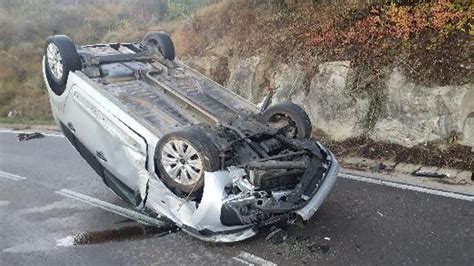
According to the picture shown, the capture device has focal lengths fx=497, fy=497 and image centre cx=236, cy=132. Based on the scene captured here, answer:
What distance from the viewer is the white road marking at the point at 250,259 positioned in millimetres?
4441

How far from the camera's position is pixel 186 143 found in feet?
15.5

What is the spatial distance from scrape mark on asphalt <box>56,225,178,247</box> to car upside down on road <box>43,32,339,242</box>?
10.1 inches

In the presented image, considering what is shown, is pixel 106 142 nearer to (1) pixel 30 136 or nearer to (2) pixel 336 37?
(2) pixel 336 37

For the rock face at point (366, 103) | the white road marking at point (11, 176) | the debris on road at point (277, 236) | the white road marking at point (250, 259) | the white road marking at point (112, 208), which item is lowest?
the white road marking at point (11, 176)

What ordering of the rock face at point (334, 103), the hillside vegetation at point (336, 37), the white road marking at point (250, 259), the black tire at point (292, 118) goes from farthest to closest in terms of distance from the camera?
the rock face at point (334, 103) → the hillside vegetation at point (336, 37) → the black tire at point (292, 118) → the white road marking at point (250, 259)

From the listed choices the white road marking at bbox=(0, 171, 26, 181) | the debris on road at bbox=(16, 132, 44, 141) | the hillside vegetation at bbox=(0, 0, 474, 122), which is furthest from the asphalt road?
the debris on road at bbox=(16, 132, 44, 141)

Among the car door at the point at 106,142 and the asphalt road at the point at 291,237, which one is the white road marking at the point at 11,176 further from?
the car door at the point at 106,142

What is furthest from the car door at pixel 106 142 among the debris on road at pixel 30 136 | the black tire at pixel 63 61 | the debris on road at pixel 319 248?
the debris on road at pixel 30 136

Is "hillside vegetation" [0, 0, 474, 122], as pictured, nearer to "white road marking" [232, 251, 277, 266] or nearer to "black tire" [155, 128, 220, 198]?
"black tire" [155, 128, 220, 198]

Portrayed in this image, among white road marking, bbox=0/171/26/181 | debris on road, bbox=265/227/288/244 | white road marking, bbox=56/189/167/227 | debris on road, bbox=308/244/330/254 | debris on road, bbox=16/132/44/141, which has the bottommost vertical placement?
debris on road, bbox=16/132/44/141

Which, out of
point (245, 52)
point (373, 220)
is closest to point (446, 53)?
point (373, 220)

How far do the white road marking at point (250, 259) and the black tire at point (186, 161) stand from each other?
2.34ft

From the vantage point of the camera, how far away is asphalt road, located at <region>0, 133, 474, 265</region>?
4.51 meters

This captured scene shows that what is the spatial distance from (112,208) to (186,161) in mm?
1971
